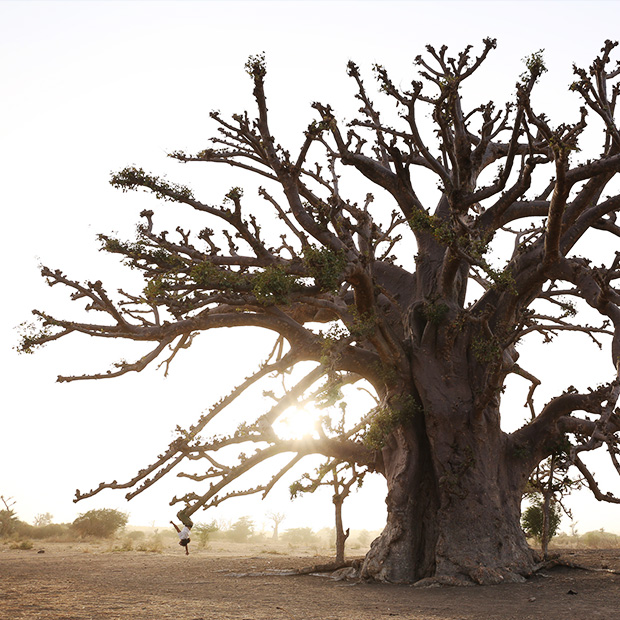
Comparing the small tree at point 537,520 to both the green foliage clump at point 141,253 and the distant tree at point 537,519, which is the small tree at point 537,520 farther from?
the green foliage clump at point 141,253

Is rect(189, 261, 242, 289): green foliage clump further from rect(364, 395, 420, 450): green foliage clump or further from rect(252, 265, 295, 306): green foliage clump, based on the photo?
rect(364, 395, 420, 450): green foliage clump

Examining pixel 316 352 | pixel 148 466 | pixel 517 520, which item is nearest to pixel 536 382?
pixel 517 520

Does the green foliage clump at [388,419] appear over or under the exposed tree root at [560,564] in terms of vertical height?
over

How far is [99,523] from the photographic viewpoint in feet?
84.7

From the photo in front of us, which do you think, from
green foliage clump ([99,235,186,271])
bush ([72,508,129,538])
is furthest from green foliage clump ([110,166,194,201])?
bush ([72,508,129,538])

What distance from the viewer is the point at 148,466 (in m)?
9.20

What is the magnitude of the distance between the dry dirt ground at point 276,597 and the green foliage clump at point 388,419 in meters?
2.17

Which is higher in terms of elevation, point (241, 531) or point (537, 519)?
point (537, 519)

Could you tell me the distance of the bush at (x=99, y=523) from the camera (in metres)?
25.6

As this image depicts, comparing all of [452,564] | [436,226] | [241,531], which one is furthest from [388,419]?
[241,531]

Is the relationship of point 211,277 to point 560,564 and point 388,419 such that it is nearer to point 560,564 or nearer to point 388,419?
point 388,419

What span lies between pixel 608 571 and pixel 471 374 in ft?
12.2

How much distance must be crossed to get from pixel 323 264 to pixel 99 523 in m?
21.9

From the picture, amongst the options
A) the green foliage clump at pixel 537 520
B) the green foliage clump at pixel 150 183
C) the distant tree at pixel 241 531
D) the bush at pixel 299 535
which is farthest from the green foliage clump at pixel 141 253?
the bush at pixel 299 535
